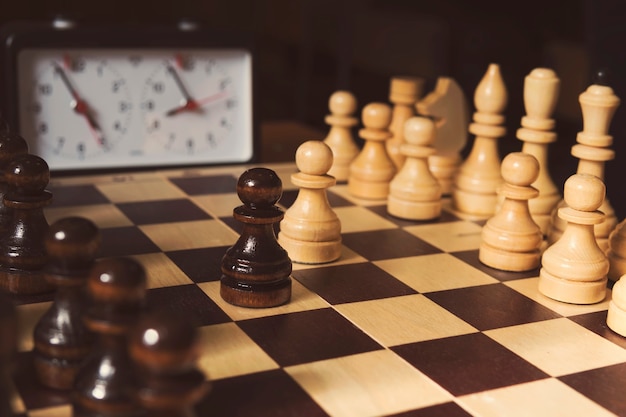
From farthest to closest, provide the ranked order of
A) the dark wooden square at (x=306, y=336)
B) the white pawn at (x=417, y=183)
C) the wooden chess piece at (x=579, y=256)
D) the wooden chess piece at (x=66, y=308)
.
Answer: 1. the white pawn at (x=417, y=183)
2. the wooden chess piece at (x=579, y=256)
3. the dark wooden square at (x=306, y=336)
4. the wooden chess piece at (x=66, y=308)

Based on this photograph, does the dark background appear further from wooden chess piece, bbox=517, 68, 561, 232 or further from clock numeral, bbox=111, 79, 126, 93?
wooden chess piece, bbox=517, 68, 561, 232

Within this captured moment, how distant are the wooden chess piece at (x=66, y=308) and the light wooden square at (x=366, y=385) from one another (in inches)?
9.7

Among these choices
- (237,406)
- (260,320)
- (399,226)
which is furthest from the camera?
(399,226)

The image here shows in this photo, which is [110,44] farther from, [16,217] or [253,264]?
[253,264]

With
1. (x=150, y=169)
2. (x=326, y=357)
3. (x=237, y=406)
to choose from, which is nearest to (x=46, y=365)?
(x=237, y=406)

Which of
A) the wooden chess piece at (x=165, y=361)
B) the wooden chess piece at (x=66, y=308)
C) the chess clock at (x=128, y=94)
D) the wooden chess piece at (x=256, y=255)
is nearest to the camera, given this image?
the wooden chess piece at (x=165, y=361)

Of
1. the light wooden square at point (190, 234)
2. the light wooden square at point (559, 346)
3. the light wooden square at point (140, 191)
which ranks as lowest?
the light wooden square at point (559, 346)

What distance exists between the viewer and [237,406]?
2.88 feet

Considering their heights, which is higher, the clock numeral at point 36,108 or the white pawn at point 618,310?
the clock numeral at point 36,108

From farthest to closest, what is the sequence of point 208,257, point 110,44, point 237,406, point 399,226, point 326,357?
point 110,44, point 399,226, point 208,257, point 326,357, point 237,406

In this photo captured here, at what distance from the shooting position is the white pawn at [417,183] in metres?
1.61

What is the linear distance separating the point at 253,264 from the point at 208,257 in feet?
0.74

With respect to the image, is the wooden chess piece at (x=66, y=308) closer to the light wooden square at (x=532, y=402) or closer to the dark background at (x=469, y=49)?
the light wooden square at (x=532, y=402)

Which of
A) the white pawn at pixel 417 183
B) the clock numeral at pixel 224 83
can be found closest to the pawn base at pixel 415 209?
the white pawn at pixel 417 183
